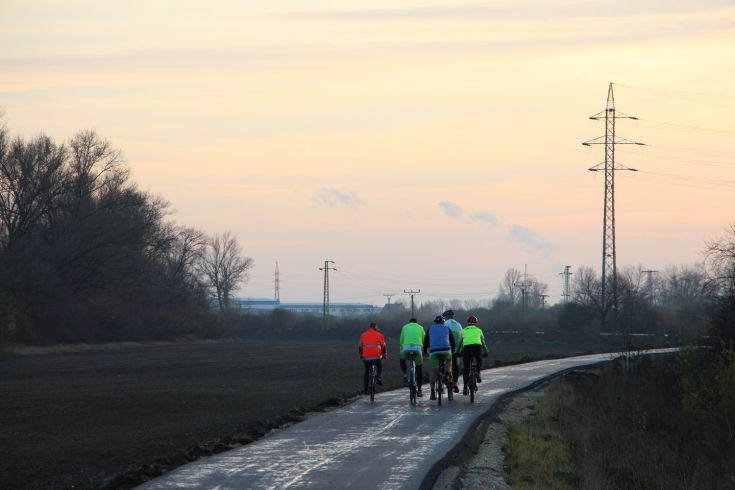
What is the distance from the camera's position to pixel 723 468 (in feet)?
88.1

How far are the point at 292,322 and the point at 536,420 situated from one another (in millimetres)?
114913

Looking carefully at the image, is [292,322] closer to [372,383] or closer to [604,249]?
[604,249]

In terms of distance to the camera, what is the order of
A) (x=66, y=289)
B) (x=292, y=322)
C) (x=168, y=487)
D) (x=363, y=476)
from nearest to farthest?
1. (x=168, y=487)
2. (x=363, y=476)
3. (x=66, y=289)
4. (x=292, y=322)

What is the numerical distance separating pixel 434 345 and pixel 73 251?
5845 cm

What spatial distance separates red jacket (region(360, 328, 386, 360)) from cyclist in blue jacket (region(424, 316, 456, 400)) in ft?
3.93

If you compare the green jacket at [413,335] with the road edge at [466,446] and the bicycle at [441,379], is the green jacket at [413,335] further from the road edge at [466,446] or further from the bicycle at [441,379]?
the road edge at [466,446]

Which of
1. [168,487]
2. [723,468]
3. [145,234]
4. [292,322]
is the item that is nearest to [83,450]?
[168,487]

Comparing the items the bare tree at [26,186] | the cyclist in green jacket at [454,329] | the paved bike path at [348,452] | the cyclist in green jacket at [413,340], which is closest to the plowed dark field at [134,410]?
the paved bike path at [348,452]

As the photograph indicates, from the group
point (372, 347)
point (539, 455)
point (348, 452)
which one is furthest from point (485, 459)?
point (372, 347)

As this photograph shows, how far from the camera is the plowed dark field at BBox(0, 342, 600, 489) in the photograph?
55.1 feet

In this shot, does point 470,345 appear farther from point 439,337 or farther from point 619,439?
point 619,439

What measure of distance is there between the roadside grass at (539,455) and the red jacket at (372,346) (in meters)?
3.85

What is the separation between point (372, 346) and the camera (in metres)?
26.7

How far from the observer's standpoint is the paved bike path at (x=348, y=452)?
14.4 m
